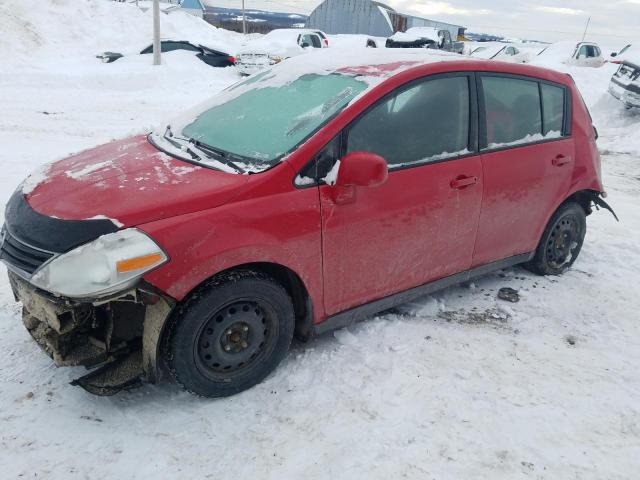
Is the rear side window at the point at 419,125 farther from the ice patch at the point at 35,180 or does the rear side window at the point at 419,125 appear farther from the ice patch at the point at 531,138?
the ice patch at the point at 35,180

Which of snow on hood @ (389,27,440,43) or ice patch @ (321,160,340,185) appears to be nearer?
ice patch @ (321,160,340,185)

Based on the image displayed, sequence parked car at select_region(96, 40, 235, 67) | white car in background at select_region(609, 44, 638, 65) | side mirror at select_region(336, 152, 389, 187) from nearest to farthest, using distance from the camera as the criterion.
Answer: side mirror at select_region(336, 152, 389, 187) < white car in background at select_region(609, 44, 638, 65) < parked car at select_region(96, 40, 235, 67)

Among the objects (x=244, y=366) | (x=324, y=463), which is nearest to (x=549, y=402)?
(x=324, y=463)

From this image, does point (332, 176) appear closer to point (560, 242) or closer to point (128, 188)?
point (128, 188)

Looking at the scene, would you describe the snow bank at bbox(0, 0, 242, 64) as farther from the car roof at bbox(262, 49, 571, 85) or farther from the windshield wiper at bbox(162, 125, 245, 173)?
the windshield wiper at bbox(162, 125, 245, 173)

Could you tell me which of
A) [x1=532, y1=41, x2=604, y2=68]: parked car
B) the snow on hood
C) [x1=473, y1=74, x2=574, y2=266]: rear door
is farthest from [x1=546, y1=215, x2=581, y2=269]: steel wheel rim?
the snow on hood

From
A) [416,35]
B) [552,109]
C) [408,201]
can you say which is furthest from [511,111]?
[416,35]

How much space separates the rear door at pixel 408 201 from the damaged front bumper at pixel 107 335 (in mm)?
960

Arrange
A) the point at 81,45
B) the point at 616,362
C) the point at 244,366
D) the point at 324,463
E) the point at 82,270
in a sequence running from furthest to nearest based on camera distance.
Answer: the point at 81,45
the point at 616,362
the point at 244,366
the point at 324,463
the point at 82,270

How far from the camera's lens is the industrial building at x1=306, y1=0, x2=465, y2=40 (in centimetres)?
4416

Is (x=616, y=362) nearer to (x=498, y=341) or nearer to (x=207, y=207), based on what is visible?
(x=498, y=341)

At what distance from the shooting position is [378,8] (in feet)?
145

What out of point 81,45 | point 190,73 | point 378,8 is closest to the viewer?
point 190,73

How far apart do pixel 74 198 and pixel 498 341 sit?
8.65ft
